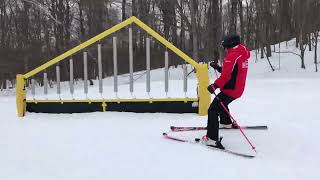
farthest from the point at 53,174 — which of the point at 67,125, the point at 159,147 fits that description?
the point at 67,125

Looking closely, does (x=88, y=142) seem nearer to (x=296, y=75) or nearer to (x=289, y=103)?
(x=289, y=103)

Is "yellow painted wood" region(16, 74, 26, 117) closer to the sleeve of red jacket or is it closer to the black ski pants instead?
the black ski pants

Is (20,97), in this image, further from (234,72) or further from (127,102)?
(234,72)

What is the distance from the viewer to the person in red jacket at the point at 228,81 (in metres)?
5.91

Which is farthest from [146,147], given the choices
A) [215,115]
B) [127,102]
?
[127,102]

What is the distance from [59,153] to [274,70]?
22007 mm

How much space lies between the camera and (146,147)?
5910mm

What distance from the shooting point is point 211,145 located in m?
5.87

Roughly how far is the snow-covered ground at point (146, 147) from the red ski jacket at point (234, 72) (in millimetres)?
734

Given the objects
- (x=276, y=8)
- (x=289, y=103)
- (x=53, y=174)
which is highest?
(x=276, y=8)

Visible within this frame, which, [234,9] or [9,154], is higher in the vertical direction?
[234,9]

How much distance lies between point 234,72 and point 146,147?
156 cm

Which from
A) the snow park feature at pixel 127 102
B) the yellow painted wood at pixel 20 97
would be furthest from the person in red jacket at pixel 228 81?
the yellow painted wood at pixel 20 97

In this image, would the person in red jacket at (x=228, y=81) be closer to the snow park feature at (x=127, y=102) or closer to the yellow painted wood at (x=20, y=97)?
the snow park feature at (x=127, y=102)
